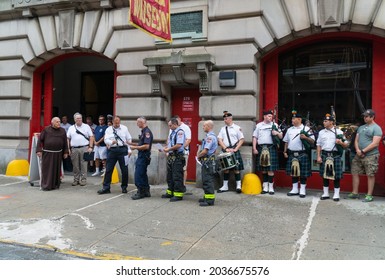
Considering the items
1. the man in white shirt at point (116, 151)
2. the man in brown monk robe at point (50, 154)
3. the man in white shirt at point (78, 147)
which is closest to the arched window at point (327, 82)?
the man in white shirt at point (116, 151)

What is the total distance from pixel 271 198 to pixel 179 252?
12.8ft

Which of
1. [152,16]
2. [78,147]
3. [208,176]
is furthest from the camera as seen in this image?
[78,147]

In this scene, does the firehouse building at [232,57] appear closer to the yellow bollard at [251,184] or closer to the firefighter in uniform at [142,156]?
the yellow bollard at [251,184]

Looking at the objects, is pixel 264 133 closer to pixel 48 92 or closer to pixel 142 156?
pixel 142 156

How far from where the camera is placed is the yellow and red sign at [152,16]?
7.71 meters

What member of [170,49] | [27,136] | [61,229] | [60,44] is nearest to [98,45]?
[60,44]

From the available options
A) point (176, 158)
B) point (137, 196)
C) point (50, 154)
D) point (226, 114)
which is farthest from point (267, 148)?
point (50, 154)

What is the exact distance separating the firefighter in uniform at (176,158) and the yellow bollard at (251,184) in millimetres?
1728

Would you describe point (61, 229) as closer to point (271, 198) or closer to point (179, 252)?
point (179, 252)

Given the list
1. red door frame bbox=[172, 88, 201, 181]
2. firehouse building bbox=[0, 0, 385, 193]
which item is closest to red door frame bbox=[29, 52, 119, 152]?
firehouse building bbox=[0, 0, 385, 193]

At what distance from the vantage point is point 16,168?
11.6 meters

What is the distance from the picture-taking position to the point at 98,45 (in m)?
10.9

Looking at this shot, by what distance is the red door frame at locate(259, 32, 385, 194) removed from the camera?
873cm

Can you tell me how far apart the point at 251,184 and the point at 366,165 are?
2610mm
